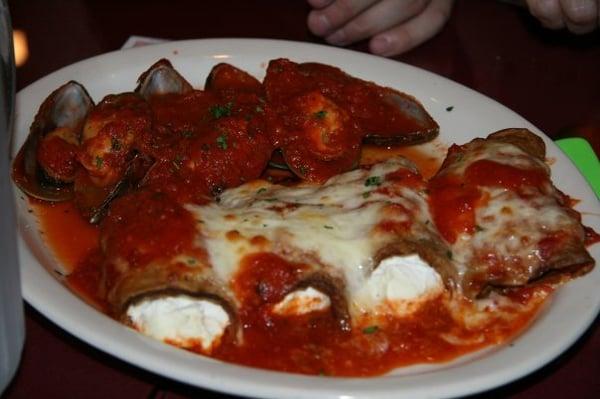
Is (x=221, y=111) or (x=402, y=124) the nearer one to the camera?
(x=221, y=111)

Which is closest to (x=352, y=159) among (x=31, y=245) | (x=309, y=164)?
(x=309, y=164)

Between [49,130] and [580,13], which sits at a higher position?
[49,130]

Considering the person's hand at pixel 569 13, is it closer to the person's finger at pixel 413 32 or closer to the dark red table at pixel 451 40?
the dark red table at pixel 451 40

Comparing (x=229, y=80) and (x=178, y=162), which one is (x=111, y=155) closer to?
(x=178, y=162)

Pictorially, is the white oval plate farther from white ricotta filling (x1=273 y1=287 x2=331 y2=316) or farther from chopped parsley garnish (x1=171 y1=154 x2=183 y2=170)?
chopped parsley garnish (x1=171 y1=154 x2=183 y2=170)

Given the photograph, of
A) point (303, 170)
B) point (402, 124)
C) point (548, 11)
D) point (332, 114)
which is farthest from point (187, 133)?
point (548, 11)

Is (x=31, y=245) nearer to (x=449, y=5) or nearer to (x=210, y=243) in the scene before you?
(x=210, y=243)
